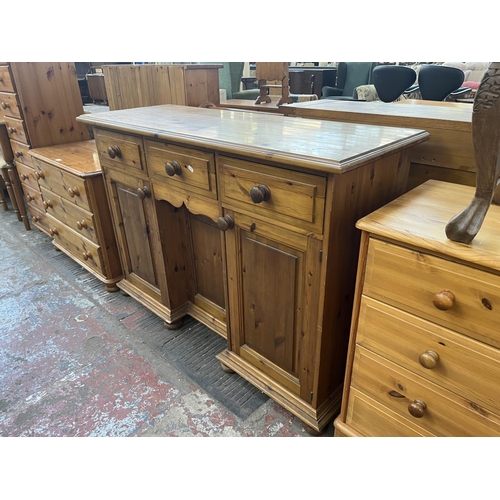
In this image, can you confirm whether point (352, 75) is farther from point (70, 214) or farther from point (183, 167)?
point (183, 167)

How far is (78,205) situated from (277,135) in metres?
1.43

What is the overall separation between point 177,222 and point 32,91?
5.26 feet

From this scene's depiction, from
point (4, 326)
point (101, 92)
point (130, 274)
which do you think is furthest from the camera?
point (101, 92)

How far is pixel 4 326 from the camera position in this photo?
194cm

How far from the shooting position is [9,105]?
2.57m

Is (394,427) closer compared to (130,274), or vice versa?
(394,427)

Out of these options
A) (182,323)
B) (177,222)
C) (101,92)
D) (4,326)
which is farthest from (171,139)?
(101,92)

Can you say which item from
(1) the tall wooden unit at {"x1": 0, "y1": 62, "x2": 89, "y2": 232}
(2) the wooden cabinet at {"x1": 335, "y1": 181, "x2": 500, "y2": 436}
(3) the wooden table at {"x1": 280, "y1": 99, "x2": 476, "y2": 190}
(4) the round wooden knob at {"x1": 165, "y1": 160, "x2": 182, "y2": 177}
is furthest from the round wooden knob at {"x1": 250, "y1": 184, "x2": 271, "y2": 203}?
(1) the tall wooden unit at {"x1": 0, "y1": 62, "x2": 89, "y2": 232}

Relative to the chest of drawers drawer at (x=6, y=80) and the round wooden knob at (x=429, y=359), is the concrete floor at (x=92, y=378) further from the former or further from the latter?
the chest of drawers drawer at (x=6, y=80)

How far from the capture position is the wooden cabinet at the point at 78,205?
80.4 inches

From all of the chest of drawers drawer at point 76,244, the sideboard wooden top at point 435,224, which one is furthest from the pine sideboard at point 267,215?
the chest of drawers drawer at point 76,244

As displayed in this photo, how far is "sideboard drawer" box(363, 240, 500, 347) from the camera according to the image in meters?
0.79
